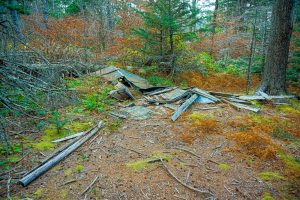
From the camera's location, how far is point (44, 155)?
3998mm

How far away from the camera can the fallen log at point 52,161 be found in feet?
10.7

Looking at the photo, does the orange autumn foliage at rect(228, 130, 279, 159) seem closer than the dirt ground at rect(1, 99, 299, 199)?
No

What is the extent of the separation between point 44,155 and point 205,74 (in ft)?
32.0

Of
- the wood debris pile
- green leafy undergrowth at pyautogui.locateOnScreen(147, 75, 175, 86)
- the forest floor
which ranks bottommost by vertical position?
the forest floor

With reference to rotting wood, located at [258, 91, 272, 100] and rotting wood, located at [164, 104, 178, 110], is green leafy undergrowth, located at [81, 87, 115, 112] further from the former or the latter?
rotting wood, located at [258, 91, 272, 100]

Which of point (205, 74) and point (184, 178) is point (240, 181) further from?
point (205, 74)

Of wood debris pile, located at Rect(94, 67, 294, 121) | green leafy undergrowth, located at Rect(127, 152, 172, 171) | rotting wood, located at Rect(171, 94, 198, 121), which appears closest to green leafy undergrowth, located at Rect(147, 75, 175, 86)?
wood debris pile, located at Rect(94, 67, 294, 121)

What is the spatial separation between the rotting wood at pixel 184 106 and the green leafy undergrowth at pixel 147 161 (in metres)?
1.86

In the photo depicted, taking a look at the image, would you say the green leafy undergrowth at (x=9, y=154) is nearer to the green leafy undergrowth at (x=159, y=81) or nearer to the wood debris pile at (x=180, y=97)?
the wood debris pile at (x=180, y=97)

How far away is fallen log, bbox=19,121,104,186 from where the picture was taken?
327cm

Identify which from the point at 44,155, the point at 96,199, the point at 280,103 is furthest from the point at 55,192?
the point at 280,103

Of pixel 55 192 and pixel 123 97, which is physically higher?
pixel 123 97

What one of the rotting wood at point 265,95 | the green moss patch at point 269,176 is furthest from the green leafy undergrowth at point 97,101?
the rotting wood at point 265,95

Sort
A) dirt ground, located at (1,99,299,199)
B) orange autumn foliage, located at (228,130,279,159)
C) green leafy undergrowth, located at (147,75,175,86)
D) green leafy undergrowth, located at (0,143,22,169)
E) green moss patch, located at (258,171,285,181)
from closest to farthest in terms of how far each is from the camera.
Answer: dirt ground, located at (1,99,299,199)
green moss patch, located at (258,171,285,181)
green leafy undergrowth, located at (0,143,22,169)
orange autumn foliage, located at (228,130,279,159)
green leafy undergrowth, located at (147,75,175,86)
